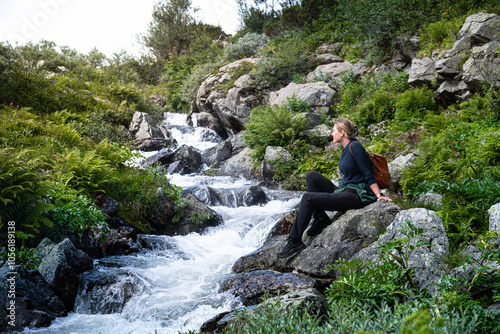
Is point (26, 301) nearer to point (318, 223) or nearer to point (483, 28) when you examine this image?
point (318, 223)

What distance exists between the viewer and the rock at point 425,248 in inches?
120

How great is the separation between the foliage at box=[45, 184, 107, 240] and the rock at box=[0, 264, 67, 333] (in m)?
1.25

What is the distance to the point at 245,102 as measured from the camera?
51.9 feet

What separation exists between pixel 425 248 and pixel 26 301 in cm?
473

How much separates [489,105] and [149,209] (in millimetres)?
8247

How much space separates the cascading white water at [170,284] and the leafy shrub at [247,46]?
15141 mm

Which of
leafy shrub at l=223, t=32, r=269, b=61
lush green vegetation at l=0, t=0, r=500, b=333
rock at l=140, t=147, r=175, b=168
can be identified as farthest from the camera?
leafy shrub at l=223, t=32, r=269, b=61

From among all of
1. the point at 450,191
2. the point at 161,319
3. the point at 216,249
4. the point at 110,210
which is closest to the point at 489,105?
the point at 450,191

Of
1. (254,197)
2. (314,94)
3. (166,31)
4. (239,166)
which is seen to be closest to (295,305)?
(254,197)

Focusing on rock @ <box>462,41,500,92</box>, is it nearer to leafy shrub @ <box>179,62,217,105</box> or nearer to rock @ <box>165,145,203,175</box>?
rock @ <box>165,145,203,175</box>

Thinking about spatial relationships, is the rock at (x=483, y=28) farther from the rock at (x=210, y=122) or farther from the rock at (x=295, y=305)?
the rock at (x=210, y=122)

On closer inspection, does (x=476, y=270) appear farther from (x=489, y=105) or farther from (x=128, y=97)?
(x=128, y=97)

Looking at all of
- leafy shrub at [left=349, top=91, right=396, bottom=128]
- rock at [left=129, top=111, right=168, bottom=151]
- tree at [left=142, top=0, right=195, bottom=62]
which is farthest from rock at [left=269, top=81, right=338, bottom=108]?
tree at [left=142, top=0, right=195, bottom=62]

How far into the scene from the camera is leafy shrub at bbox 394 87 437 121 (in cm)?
921
